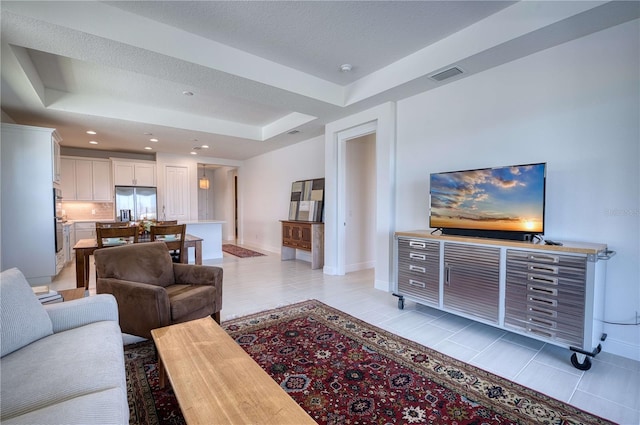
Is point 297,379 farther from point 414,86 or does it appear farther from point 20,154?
point 20,154

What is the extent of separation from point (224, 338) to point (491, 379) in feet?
6.08

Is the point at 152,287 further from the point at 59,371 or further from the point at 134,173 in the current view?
the point at 134,173

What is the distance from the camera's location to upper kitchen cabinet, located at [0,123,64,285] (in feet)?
13.6

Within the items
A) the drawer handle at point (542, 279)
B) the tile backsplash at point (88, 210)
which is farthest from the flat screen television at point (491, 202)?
the tile backsplash at point (88, 210)

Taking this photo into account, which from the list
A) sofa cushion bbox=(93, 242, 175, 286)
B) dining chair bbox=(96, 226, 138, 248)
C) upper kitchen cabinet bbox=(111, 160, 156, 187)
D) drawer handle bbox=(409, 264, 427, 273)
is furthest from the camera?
upper kitchen cabinet bbox=(111, 160, 156, 187)

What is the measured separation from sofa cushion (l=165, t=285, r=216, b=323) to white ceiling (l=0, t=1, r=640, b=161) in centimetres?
221

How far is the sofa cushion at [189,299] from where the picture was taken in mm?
2310

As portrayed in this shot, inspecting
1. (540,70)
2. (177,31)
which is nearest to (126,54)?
(177,31)

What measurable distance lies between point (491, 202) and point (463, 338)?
4.29 feet

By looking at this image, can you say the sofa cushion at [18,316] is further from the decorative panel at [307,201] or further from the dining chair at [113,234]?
the decorative panel at [307,201]

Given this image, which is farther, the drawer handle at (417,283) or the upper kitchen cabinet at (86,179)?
the upper kitchen cabinet at (86,179)

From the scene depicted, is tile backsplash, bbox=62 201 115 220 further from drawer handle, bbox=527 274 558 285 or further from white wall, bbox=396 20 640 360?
drawer handle, bbox=527 274 558 285

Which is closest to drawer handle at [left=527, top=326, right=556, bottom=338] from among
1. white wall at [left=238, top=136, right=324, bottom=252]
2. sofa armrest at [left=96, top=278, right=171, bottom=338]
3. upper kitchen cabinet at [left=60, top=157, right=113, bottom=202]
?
sofa armrest at [left=96, top=278, right=171, bottom=338]

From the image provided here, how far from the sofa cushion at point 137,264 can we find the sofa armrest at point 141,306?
6.7 inches
